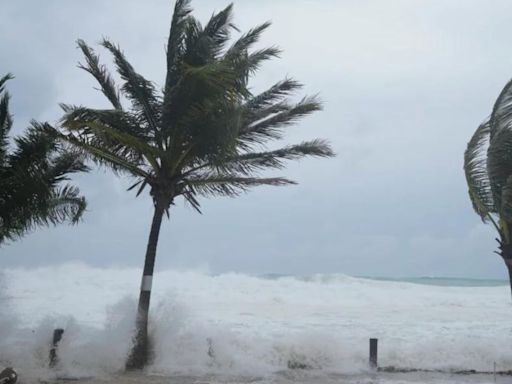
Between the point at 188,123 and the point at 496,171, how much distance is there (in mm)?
6362

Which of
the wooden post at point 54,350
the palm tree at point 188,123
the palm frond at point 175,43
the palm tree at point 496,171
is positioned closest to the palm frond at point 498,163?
the palm tree at point 496,171

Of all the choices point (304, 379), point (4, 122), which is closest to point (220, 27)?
point (4, 122)

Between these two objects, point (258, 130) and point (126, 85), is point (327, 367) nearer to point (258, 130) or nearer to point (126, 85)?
point (258, 130)

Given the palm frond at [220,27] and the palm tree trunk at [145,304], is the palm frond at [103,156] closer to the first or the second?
the palm tree trunk at [145,304]

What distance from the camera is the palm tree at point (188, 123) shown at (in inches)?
472

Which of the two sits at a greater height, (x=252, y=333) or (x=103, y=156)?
(x=103, y=156)

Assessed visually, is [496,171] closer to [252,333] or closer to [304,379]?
[304,379]

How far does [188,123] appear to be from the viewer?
40.3ft

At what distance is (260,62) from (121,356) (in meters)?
7.10

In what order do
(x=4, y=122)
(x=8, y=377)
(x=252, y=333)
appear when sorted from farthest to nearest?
(x=252, y=333), (x=4, y=122), (x=8, y=377)

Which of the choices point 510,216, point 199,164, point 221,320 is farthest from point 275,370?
point 221,320

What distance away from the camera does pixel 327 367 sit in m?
14.1

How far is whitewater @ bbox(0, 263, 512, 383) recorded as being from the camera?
13.0 metres

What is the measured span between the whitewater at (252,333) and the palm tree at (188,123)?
46.3 inches
